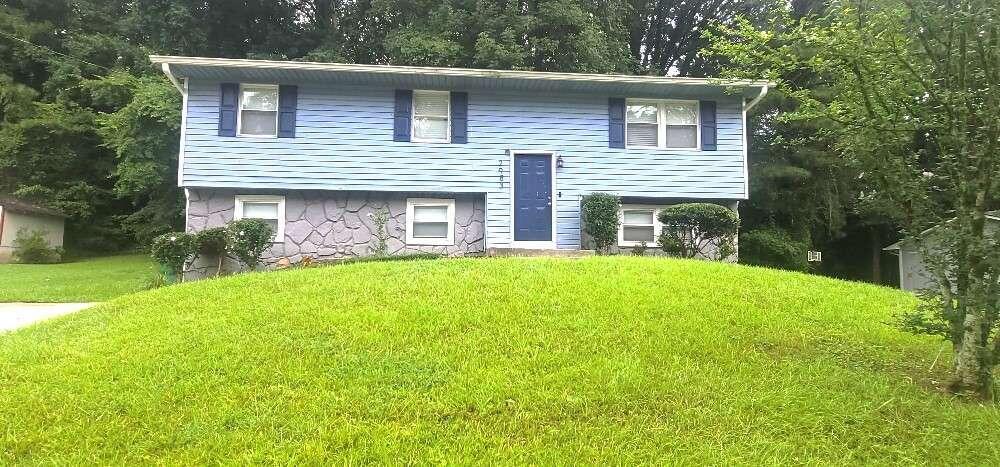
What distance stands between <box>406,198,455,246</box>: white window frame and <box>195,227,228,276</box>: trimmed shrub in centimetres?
334

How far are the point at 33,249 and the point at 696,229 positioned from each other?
60.5 feet

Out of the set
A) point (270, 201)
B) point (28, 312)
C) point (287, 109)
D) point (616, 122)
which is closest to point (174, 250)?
point (28, 312)

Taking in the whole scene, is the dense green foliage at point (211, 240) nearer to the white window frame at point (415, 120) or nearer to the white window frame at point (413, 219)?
the white window frame at point (413, 219)

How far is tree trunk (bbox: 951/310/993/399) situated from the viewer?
A: 4.09m

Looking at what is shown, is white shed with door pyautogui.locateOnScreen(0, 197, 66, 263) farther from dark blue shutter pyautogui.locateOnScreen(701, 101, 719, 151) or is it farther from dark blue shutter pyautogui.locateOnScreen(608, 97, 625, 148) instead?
dark blue shutter pyautogui.locateOnScreen(701, 101, 719, 151)

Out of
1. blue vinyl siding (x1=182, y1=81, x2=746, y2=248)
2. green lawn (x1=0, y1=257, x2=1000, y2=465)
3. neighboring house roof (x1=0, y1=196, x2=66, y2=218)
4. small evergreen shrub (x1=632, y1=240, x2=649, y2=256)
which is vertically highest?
blue vinyl siding (x1=182, y1=81, x2=746, y2=248)

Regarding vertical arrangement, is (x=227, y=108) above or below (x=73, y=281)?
above

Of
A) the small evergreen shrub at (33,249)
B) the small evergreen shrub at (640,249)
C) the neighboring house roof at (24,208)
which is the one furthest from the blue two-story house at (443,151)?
the neighboring house roof at (24,208)

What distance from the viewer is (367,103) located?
39.9ft

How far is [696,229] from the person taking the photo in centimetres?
1103

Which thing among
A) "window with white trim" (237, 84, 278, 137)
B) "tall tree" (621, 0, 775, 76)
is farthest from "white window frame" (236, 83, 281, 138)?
"tall tree" (621, 0, 775, 76)

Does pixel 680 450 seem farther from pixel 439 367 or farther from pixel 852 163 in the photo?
pixel 852 163

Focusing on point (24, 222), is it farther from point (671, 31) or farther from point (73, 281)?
point (671, 31)

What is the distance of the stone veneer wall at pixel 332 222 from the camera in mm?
11781
